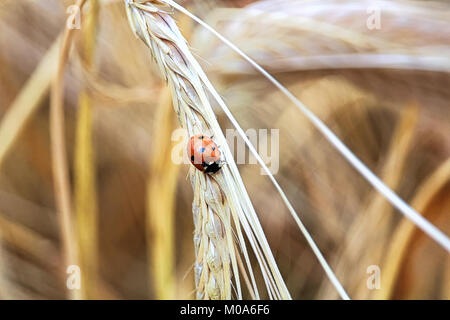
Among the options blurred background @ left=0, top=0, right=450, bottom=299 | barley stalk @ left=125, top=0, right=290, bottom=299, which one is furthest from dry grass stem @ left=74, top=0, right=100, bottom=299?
barley stalk @ left=125, top=0, right=290, bottom=299

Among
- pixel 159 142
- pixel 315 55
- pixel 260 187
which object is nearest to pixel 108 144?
pixel 159 142

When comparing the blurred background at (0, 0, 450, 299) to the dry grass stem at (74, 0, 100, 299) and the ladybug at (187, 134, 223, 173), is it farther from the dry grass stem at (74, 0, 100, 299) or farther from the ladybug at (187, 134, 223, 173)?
the ladybug at (187, 134, 223, 173)

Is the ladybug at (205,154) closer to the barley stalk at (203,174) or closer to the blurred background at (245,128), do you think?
the barley stalk at (203,174)

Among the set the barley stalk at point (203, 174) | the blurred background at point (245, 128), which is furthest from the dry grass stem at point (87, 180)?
the barley stalk at point (203, 174)

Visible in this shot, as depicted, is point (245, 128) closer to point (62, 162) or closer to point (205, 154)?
point (205, 154)

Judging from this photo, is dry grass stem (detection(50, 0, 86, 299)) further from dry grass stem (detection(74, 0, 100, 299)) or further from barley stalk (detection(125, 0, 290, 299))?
barley stalk (detection(125, 0, 290, 299))

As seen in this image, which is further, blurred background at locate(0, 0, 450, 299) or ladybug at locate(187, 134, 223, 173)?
blurred background at locate(0, 0, 450, 299)
